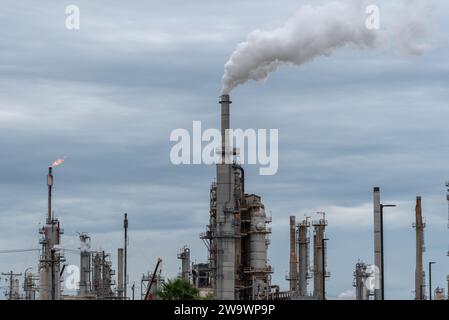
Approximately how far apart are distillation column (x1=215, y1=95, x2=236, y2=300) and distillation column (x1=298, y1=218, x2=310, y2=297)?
28.0 meters

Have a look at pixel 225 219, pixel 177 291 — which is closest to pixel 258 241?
pixel 225 219

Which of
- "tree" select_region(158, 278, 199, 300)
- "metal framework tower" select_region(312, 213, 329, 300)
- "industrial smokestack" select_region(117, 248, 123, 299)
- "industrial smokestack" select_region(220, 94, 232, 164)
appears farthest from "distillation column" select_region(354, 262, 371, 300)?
"tree" select_region(158, 278, 199, 300)

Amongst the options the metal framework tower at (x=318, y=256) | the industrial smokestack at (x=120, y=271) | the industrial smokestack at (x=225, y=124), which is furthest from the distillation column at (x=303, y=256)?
the industrial smokestack at (x=225, y=124)

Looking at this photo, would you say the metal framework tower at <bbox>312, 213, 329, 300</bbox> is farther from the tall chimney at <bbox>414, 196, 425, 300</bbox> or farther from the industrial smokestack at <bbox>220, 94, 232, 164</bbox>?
the industrial smokestack at <bbox>220, 94, 232, 164</bbox>

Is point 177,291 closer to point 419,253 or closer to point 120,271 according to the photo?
point 419,253

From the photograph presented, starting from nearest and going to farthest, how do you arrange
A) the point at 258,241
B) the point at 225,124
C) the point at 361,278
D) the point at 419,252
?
the point at 225,124
the point at 258,241
the point at 419,252
the point at 361,278

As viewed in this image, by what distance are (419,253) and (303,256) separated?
42.1 ft

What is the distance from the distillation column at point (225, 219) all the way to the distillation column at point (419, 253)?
31.0 metres

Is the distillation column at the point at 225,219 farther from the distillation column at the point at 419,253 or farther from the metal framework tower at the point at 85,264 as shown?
the metal framework tower at the point at 85,264

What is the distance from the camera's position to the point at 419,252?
119 metres

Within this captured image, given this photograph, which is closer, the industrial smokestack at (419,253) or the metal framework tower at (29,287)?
the industrial smokestack at (419,253)

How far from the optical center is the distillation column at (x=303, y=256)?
121750mm
